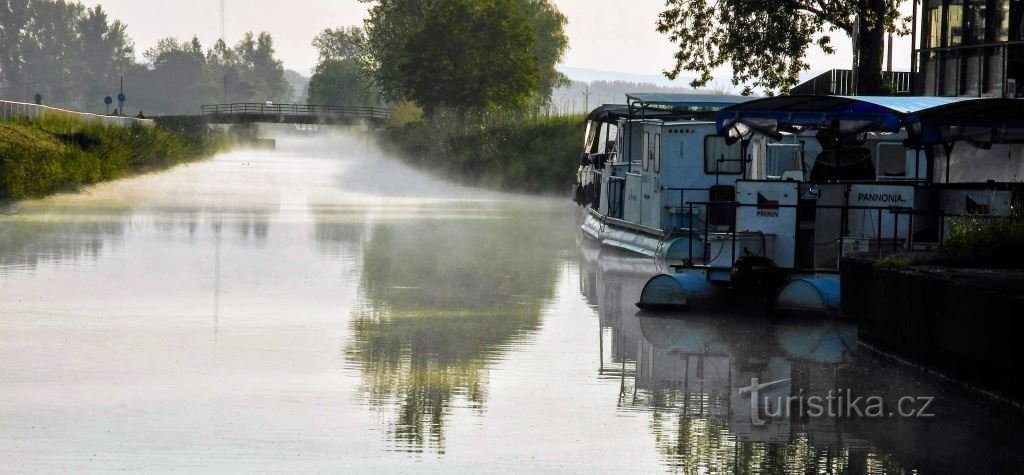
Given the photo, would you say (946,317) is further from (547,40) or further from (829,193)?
(547,40)

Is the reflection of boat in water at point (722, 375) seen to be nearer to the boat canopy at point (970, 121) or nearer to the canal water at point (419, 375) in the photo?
the canal water at point (419, 375)

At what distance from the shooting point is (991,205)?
19.4 m

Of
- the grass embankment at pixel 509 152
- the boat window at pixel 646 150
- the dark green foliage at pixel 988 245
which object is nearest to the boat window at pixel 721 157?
the boat window at pixel 646 150

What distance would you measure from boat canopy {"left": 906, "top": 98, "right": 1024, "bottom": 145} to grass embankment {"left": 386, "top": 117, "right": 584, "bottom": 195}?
127ft

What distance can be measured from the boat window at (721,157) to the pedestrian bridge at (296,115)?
10194 cm

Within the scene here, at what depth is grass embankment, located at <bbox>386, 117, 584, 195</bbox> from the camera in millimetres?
→ 62719

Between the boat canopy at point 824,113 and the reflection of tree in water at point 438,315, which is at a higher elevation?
the boat canopy at point 824,113

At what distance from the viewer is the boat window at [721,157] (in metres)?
29.2

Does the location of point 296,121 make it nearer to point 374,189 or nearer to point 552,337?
point 374,189

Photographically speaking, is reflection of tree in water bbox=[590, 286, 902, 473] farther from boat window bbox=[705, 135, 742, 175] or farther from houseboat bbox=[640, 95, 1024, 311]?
boat window bbox=[705, 135, 742, 175]

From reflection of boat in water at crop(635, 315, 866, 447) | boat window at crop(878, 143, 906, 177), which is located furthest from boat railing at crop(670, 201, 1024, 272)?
boat window at crop(878, 143, 906, 177)

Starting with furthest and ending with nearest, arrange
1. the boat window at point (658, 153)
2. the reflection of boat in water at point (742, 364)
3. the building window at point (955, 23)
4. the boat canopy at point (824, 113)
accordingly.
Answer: the building window at point (955, 23), the boat window at point (658, 153), the boat canopy at point (824, 113), the reflection of boat in water at point (742, 364)

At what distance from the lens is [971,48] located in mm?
37438

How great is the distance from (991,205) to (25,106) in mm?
45463
